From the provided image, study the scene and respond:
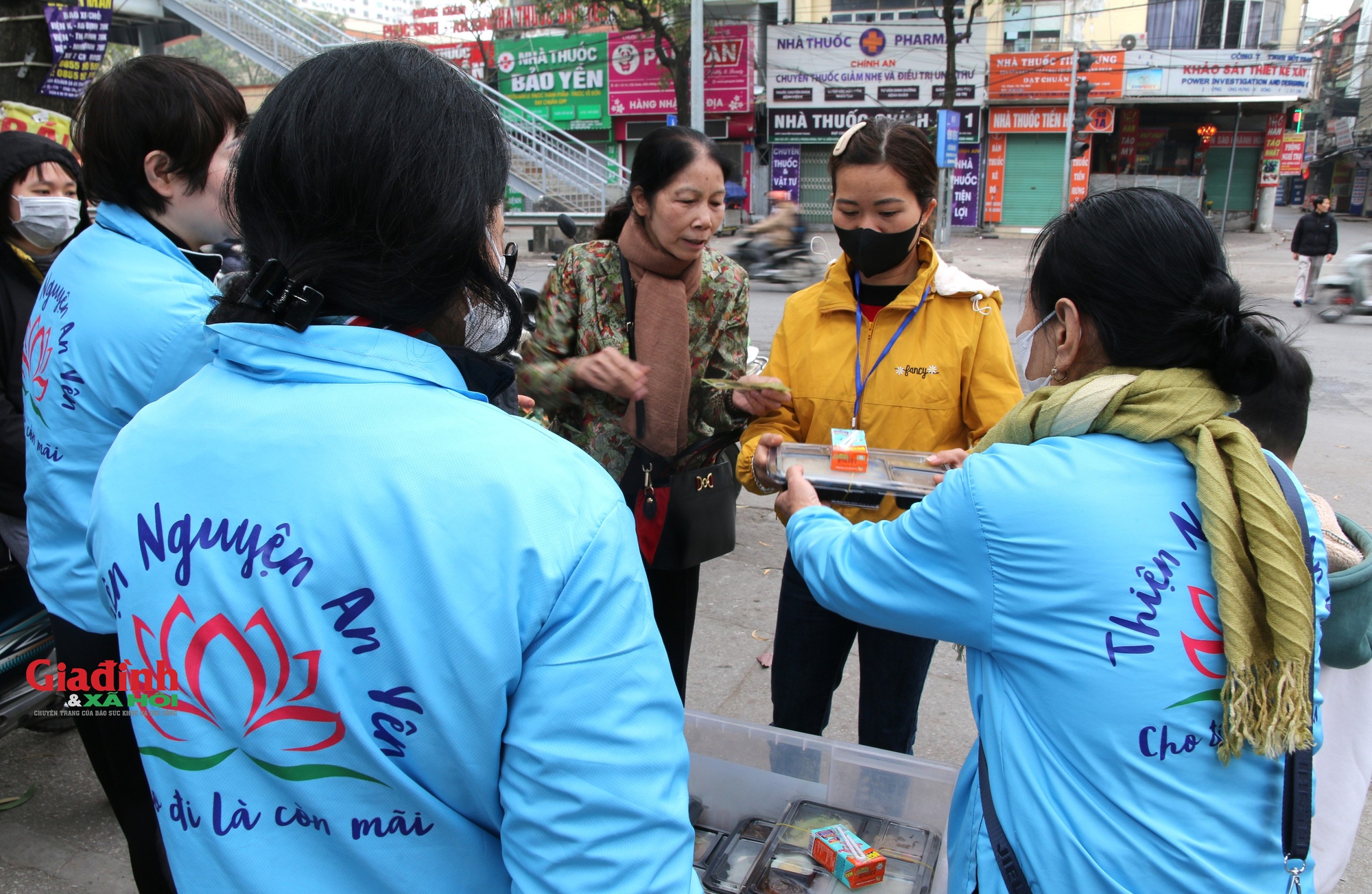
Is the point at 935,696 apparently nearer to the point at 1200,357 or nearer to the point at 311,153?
the point at 1200,357

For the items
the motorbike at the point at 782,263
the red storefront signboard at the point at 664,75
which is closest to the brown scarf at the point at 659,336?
the motorbike at the point at 782,263

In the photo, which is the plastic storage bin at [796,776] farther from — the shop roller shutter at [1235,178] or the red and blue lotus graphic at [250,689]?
the shop roller shutter at [1235,178]

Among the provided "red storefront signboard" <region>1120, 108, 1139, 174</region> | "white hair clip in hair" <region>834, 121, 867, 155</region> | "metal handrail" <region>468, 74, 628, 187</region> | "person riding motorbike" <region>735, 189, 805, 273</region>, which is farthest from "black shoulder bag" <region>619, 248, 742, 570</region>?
"red storefront signboard" <region>1120, 108, 1139, 174</region>

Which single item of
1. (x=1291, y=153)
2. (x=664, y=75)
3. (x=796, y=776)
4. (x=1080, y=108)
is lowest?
(x=796, y=776)

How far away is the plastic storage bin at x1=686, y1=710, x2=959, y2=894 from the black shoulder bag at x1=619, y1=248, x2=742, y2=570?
436 mm

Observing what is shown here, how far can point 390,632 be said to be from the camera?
0.83 m

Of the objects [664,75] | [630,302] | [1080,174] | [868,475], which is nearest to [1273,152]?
[1080,174]

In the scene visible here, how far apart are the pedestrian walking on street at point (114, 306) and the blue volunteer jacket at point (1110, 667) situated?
151cm

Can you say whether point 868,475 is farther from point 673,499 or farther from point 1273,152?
point 1273,152

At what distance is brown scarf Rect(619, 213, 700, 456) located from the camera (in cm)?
239

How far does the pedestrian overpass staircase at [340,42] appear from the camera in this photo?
15.7m

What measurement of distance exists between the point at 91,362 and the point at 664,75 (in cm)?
2328

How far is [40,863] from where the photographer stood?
8.20 ft

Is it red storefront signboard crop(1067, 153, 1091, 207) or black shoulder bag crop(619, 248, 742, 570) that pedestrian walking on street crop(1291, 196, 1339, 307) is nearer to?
red storefront signboard crop(1067, 153, 1091, 207)
